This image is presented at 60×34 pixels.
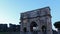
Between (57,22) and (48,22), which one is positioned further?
(57,22)

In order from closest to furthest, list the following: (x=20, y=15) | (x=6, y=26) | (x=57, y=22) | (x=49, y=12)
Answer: (x=49, y=12)
(x=57, y=22)
(x=20, y=15)
(x=6, y=26)

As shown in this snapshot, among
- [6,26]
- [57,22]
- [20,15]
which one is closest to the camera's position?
[57,22]

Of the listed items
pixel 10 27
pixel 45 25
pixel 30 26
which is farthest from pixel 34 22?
pixel 10 27

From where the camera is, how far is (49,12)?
62.3 ft

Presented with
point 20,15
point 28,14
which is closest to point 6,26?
point 20,15

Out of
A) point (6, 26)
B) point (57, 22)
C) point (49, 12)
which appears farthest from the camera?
point (6, 26)

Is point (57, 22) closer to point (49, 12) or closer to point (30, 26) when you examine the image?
point (49, 12)

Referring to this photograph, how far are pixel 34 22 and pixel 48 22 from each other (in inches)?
98.0

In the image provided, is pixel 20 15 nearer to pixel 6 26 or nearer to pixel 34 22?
pixel 34 22

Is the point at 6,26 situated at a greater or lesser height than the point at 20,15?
lesser

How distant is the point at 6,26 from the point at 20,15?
457cm

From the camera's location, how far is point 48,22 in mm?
19172

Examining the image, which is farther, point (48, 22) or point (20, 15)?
point (20, 15)

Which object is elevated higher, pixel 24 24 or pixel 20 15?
pixel 20 15
